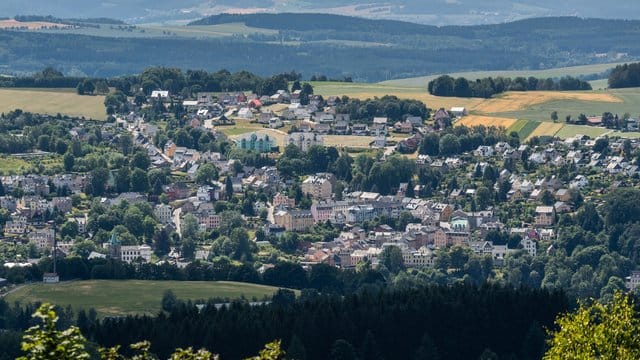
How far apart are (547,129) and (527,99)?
8.90 m

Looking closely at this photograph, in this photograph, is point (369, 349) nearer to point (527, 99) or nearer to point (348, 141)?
point (348, 141)

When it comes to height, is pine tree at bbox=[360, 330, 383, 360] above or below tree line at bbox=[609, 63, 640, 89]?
above

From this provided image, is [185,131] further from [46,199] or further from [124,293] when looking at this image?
[124,293]

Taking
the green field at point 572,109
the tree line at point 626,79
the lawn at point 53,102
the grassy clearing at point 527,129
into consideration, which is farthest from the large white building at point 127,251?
the tree line at point 626,79

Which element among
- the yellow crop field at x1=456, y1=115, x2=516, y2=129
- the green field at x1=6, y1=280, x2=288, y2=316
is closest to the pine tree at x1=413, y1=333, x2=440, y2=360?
the green field at x1=6, y1=280, x2=288, y2=316

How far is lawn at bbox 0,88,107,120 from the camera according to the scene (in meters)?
152

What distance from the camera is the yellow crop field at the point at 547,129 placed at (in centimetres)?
14400

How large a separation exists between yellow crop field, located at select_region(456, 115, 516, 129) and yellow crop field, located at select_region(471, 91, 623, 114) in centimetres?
240

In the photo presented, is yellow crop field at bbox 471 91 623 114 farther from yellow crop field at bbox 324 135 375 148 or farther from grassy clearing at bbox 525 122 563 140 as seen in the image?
yellow crop field at bbox 324 135 375 148

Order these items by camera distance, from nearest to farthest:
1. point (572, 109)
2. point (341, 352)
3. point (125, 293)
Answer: point (341, 352), point (125, 293), point (572, 109)

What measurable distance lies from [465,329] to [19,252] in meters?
38.3

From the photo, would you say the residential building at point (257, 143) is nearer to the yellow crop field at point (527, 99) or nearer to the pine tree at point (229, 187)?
the pine tree at point (229, 187)

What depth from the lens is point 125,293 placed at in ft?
303

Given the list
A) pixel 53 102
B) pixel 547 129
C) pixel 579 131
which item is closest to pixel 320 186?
pixel 547 129
